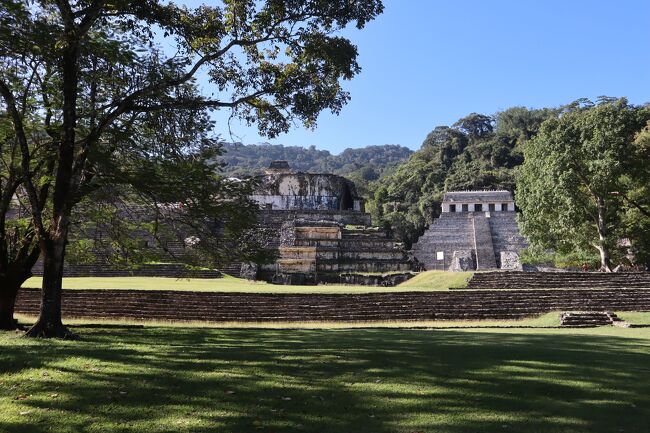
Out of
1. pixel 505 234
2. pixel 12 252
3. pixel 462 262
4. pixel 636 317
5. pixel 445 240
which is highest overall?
pixel 505 234

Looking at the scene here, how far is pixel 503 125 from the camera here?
8794 cm

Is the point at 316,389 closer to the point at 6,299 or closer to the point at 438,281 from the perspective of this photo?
the point at 6,299

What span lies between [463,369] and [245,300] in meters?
11.1

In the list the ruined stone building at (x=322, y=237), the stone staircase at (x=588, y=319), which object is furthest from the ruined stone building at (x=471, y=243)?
the stone staircase at (x=588, y=319)

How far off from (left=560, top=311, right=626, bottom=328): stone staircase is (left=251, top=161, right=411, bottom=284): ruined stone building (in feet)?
32.1

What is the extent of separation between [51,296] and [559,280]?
1767 cm

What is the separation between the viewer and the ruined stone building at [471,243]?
34.1m

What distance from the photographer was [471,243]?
36.4m

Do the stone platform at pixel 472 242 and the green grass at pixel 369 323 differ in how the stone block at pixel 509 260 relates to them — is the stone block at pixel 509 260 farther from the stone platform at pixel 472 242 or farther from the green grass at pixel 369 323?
the green grass at pixel 369 323

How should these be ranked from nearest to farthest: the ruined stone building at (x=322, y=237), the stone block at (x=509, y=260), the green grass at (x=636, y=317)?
the green grass at (x=636, y=317)
the ruined stone building at (x=322, y=237)
the stone block at (x=509, y=260)

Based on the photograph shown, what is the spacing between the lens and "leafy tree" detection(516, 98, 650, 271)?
21.8 m

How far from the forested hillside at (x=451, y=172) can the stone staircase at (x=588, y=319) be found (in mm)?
37400

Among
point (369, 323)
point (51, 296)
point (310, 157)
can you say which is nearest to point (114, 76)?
point (51, 296)

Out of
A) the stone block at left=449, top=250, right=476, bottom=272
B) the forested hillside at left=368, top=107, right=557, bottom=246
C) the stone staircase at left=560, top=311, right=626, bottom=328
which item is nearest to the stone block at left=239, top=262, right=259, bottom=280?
the stone block at left=449, top=250, right=476, bottom=272
